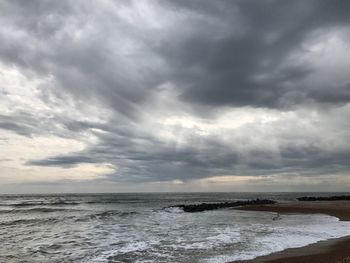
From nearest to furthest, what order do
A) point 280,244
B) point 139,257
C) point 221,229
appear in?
point 139,257, point 280,244, point 221,229

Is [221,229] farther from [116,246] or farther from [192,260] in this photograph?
[192,260]

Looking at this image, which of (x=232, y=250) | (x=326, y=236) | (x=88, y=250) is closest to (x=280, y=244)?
(x=232, y=250)

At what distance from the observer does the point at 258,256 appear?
16.9 m

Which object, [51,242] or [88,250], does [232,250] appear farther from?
[51,242]

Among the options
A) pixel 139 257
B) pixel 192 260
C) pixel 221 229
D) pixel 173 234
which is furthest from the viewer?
pixel 221 229

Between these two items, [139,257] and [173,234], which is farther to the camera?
[173,234]

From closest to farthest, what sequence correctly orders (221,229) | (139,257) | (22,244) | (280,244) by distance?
1. (139,257)
2. (280,244)
3. (22,244)
4. (221,229)

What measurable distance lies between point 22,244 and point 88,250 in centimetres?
500

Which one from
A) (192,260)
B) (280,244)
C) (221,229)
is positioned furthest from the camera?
(221,229)

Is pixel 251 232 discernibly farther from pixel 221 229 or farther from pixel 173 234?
pixel 173 234

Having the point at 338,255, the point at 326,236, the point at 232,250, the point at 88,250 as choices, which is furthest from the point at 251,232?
the point at 88,250

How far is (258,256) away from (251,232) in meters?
9.20

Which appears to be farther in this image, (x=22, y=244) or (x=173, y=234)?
(x=173, y=234)

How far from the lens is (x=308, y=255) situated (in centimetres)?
1700
